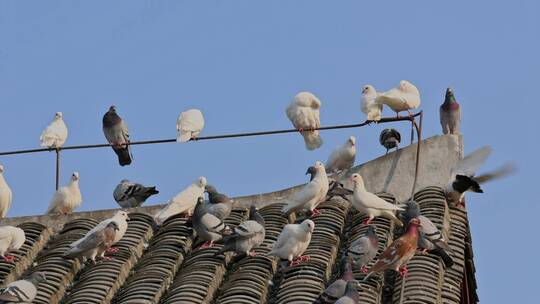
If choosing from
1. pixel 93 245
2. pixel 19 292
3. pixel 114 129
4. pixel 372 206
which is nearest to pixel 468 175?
pixel 372 206

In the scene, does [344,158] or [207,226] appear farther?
[344,158]

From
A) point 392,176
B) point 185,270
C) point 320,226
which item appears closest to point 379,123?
point 392,176

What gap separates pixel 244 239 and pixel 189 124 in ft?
18.6

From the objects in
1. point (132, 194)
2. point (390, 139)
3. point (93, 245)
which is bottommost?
point (93, 245)

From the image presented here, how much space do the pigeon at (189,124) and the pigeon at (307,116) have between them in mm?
1003

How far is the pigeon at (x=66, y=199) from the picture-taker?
17.8m

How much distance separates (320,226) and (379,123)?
1954 mm

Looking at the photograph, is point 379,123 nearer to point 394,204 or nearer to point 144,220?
point 394,204

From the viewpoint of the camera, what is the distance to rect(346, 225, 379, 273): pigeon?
44.0ft

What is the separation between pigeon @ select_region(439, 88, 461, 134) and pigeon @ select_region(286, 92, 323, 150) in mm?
1357

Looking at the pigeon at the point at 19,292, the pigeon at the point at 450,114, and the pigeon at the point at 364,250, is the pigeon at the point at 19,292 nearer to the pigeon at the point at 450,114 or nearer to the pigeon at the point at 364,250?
the pigeon at the point at 364,250

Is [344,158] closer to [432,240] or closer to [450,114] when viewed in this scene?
[450,114]

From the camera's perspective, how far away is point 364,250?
13.5m

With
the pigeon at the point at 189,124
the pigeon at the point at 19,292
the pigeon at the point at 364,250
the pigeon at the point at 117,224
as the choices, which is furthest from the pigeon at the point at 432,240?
the pigeon at the point at 189,124
